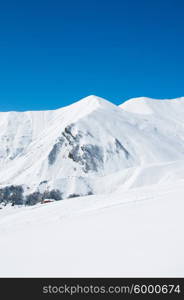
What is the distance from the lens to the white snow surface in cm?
550

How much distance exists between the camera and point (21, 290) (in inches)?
186

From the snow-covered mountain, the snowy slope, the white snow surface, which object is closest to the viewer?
the snowy slope

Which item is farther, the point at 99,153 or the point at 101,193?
the point at 99,153

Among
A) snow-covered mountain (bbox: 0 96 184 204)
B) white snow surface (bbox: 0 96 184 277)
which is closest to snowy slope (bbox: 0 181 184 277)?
white snow surface (bbox: 0 96 184 277)

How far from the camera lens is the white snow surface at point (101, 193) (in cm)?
550

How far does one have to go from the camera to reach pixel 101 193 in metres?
49.0

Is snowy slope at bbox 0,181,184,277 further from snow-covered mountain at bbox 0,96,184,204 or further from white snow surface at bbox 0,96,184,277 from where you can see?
snow-covered mountain at bbox 0,96,184,204

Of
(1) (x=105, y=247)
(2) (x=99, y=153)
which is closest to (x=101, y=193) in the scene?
(2) (x=99, y=153)

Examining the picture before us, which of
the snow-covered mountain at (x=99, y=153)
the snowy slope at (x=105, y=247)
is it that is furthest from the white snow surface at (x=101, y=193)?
the snow-covered mountain at (x=99, y=153)

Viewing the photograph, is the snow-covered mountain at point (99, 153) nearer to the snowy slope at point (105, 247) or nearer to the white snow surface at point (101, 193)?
the white snow surface at point (101, 193)

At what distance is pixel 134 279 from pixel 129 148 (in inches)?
3251

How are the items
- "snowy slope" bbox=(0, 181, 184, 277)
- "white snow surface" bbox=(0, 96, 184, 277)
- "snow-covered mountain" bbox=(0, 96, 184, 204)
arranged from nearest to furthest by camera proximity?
"snowy slope" bbox=(0, 181, 184, 277)
"white snow surface" bbox=(0, 96, 184, 277)
"snow-covered mountain" bbox=(0, 96, 184, 204)

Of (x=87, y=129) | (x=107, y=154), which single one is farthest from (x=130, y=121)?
(x=107, y=154)

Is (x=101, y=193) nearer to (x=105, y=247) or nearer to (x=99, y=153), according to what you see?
(x=99, y=153)
